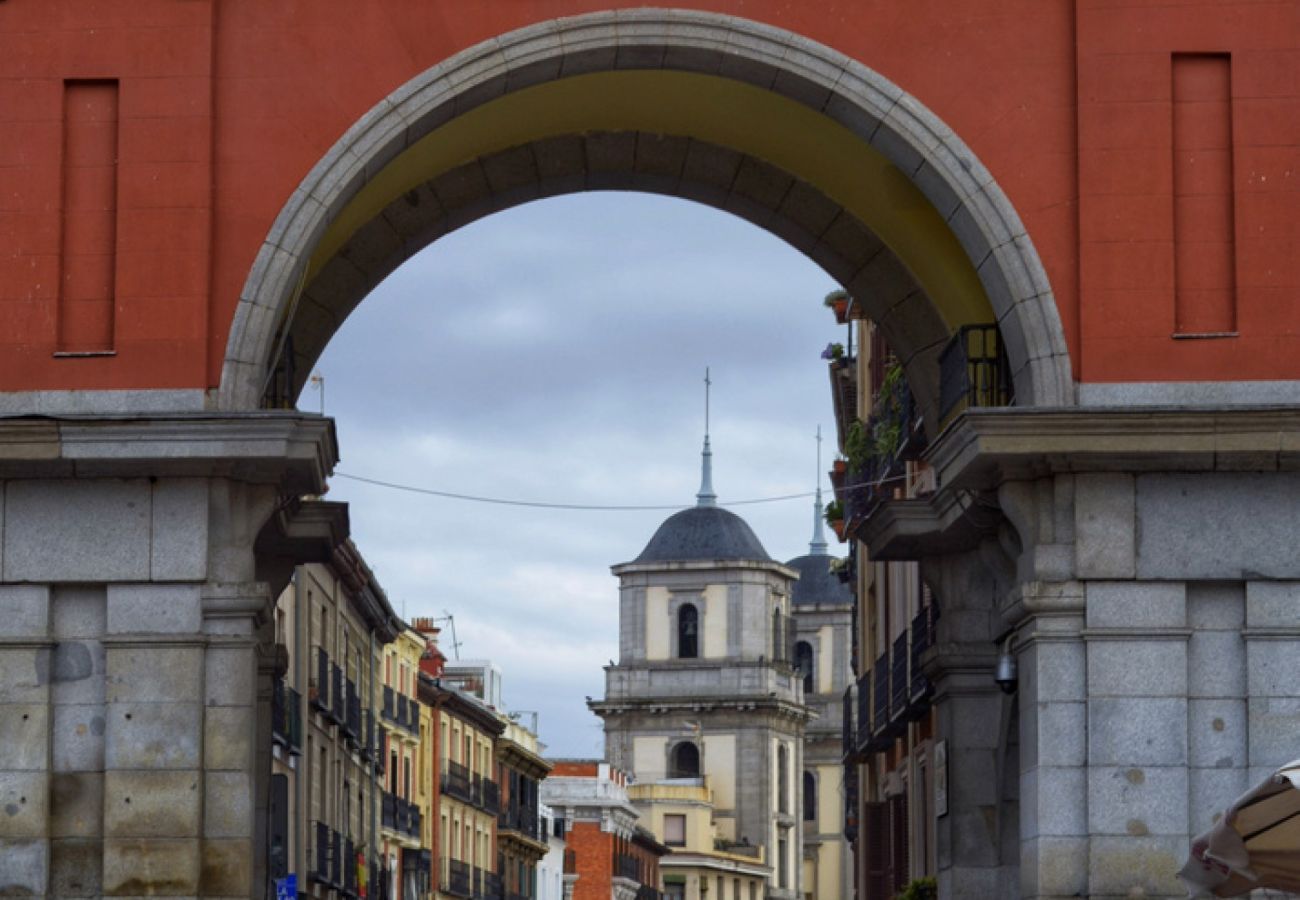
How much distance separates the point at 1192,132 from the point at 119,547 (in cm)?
735

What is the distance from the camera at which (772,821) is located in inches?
5605

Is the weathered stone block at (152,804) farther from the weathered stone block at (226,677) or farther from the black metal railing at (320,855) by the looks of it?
the black metal railing at (320,855)

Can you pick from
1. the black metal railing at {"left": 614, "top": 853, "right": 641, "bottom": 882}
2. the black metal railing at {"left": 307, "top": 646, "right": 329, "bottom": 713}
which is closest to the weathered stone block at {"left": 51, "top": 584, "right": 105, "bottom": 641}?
the black metal railing at {"left": 307, "top": 646, "right": 329, "bottom": 713}

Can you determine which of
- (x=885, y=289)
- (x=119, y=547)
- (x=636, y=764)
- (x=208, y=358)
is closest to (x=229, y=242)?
(x=208, y=358)

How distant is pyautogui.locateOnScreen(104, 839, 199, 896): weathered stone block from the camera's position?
19.0 m

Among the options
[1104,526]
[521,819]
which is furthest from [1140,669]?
[521,819]

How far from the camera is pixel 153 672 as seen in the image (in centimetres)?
1925

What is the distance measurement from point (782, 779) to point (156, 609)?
408ft

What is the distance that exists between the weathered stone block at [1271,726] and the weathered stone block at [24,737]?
24.7 feet

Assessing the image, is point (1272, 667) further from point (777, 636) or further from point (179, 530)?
point (777, 636)

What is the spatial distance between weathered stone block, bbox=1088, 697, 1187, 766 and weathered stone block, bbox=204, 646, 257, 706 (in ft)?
17.4

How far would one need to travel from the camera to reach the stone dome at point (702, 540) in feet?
478

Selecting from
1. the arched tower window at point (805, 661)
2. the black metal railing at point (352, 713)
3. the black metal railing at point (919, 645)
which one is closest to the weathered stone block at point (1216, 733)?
the black metal railing at point (919, 645)

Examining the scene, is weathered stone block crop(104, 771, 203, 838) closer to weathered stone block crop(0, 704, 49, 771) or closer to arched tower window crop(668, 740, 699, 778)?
weathered stone block crop(0, 704, 49, 771)
